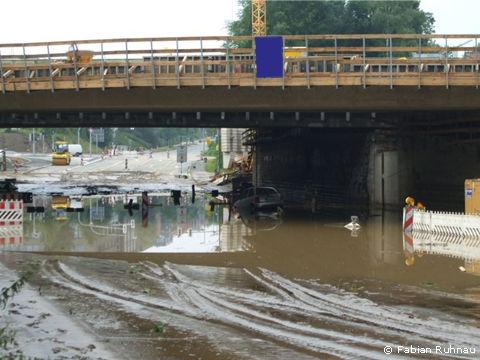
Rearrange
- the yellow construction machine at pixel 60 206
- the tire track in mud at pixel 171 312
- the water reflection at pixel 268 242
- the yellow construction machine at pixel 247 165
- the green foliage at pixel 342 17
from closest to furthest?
the tire track in mud at pixel 171 312 → the water reflection at pixel 268 242 → the yellow construction machine at pixel 60 206 → the yellow construction machine at pixel 247 165 → the green foliage at pixel 342 17

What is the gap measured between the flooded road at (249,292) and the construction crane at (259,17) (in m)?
85.5

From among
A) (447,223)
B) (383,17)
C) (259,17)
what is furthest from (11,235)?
(383,17)

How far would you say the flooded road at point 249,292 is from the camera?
454 inches

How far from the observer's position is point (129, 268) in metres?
20.2

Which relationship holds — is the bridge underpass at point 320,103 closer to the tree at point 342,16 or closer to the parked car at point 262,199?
the parked car at point 262,199

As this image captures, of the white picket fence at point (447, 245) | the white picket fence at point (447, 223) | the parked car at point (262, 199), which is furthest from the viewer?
the parked car at point (262, 199)

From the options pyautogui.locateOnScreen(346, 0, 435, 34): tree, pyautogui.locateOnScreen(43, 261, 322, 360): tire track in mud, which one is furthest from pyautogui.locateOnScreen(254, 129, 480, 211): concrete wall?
pyautogui.locateOnScreen(346, 0, 435, 34): tree

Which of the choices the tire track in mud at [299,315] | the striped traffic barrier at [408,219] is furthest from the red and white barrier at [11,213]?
the striped traffic barrier at [408,219]

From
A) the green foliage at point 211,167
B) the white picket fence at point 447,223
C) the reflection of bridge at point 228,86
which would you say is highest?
the reflection of bridge at point 228,86

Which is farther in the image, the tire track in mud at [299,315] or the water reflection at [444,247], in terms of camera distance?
the water reflection at [444,247]

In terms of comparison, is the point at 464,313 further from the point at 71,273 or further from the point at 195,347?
the point at 71,273

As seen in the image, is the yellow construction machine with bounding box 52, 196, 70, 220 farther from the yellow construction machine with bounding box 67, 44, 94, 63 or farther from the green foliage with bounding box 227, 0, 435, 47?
the green foliage with bounding box 227, 0, 435, 47

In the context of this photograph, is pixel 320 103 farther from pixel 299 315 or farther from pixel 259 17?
pixel 259 17

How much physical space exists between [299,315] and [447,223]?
50.2ft
